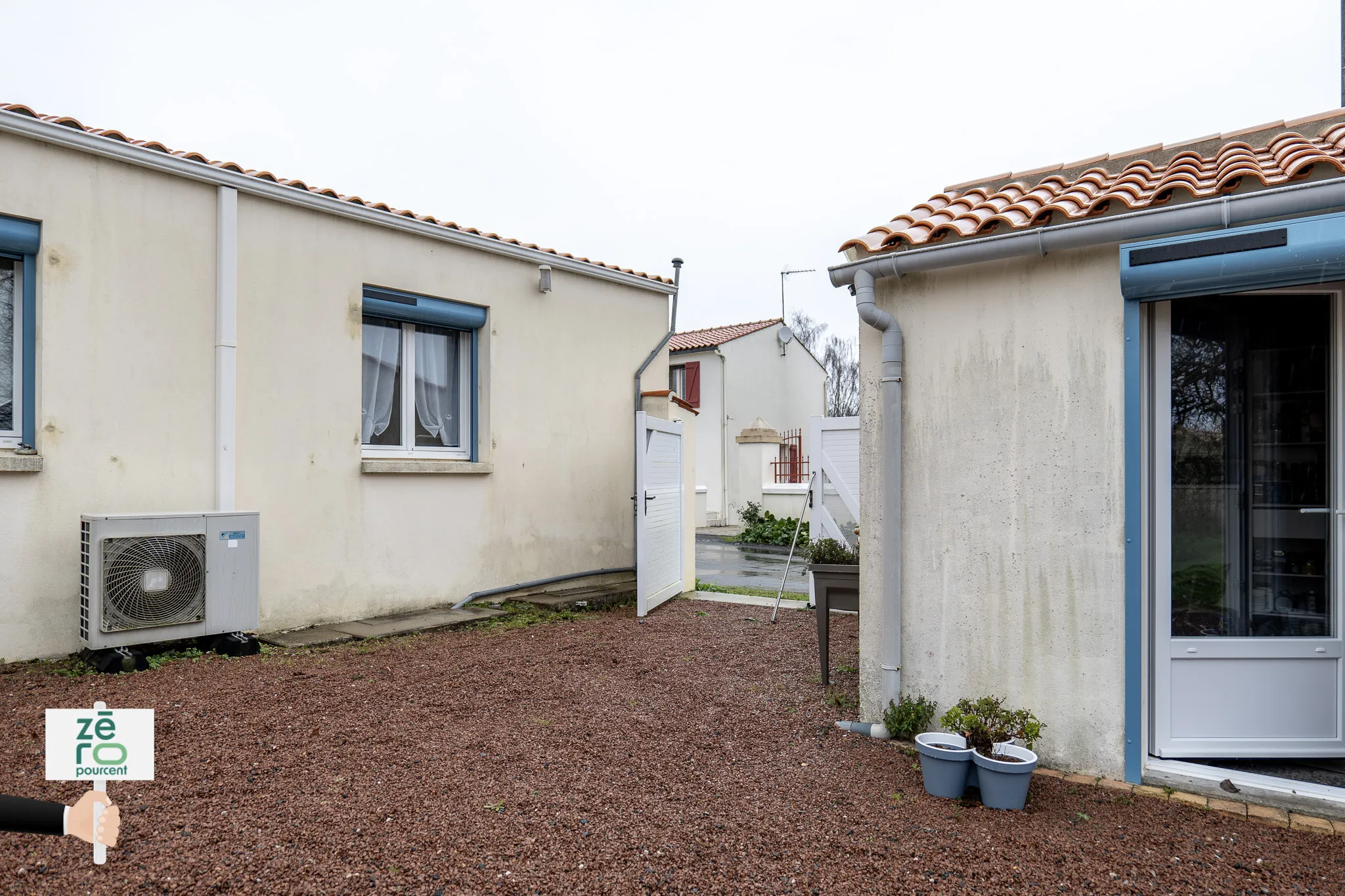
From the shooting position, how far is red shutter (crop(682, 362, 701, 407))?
74.1 feet

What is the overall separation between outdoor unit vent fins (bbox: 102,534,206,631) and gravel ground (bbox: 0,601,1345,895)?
426mm

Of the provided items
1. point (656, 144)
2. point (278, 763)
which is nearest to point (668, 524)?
point (278, 763)

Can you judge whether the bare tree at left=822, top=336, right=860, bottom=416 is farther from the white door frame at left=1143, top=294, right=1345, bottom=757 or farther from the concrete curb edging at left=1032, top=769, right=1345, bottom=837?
the concrete curb edging at left=1032, top=769, right=1345, bottom=837

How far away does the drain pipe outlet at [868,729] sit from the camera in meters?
4.36

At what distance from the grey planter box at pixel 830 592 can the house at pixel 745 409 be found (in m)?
12.9

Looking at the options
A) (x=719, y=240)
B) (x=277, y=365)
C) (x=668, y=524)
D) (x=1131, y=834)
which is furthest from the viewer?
(x=719, y=240)

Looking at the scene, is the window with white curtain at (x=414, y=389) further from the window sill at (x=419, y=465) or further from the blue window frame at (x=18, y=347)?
the blue window frame at (x=18, y=347)

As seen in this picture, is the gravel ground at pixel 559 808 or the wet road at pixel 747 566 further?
the wet road at pixel 747 566

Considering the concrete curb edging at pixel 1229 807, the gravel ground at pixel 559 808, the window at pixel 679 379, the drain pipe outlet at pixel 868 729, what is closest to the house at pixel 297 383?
the gravel ground at pixel 559 808

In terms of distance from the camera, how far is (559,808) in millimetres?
3455

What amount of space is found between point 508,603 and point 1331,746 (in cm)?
622

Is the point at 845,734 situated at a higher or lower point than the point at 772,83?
lower

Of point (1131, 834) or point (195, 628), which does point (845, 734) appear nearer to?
point (1131, 834)

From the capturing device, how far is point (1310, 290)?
153 inches
